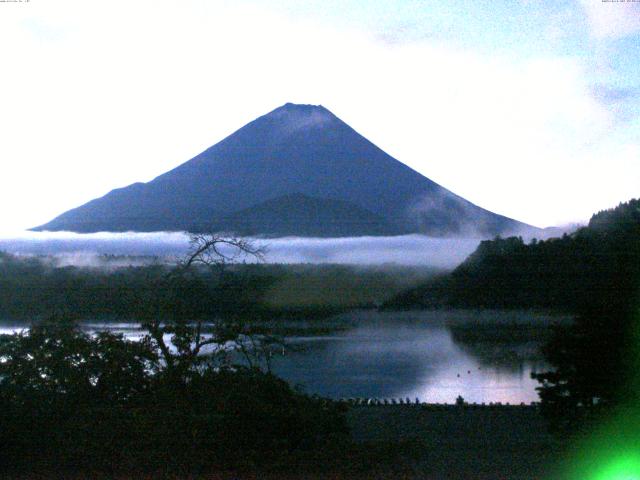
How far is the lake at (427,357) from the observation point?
13.0 m

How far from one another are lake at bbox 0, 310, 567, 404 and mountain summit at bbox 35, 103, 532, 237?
290 centimetres

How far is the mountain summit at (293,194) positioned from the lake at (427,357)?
2.90 m

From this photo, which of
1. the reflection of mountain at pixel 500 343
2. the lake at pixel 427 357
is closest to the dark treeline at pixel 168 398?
the lake at pixel 427 357

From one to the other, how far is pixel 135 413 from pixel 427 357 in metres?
7.54

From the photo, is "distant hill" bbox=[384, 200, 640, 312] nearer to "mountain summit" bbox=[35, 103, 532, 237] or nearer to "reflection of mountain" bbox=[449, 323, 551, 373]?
"reflection of mountain" bbox=[449, 323, 551, 373]

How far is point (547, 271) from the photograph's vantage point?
41.8ft

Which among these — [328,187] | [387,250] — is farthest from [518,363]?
[328,187]

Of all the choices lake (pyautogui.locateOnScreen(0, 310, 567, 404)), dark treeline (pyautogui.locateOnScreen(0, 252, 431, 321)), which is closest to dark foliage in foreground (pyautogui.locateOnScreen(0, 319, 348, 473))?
dark treeline (pyautogui.locateOnScreen(0, 252, 431, 321))

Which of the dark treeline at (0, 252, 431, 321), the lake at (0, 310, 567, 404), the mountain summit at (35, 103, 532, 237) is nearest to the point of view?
the dark treeline at (0, 252, 431, 321)

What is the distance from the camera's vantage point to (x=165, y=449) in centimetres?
710

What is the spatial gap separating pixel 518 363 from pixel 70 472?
8.65m

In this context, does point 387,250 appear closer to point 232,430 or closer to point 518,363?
point 518,363

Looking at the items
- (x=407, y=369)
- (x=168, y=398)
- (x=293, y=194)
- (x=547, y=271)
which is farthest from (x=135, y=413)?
(x=293, y=194)

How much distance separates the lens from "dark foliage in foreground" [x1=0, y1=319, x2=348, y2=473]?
276 inches
